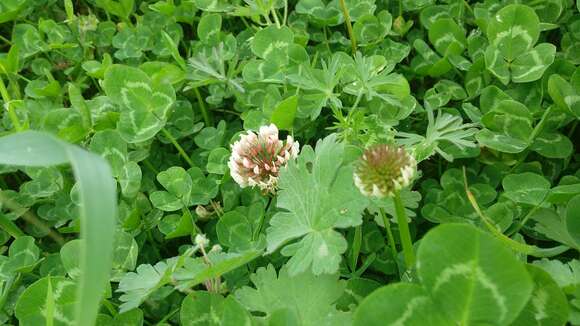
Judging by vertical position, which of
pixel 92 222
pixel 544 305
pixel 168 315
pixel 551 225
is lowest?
pixel 168 315

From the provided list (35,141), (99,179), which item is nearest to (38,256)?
(35,141)

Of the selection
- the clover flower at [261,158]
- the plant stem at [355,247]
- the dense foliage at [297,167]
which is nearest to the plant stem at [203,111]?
the dense foliage at [297,167]

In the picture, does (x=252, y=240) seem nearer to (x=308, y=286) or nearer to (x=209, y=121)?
(x=308, y=286)

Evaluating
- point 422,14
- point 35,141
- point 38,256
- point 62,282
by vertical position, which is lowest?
point 38,256

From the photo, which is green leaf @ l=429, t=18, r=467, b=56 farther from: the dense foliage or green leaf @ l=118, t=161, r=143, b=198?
green leaf @ l=118, t=161, r=143, b=198

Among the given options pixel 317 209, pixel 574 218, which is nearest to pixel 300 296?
pixel 317 209

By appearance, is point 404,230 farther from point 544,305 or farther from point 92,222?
point 92,222

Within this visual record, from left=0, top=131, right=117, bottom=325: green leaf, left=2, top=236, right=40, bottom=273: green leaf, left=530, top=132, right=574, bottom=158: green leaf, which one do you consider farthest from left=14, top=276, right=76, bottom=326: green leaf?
left=530, top=132, right=574, bottom=158: green leaf
